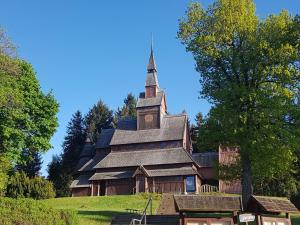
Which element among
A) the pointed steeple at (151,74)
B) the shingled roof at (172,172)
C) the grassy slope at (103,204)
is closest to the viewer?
the grassy slope at (103,204)

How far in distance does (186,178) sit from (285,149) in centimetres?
2647

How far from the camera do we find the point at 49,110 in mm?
42719

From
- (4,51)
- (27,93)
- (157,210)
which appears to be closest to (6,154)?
(27,93)

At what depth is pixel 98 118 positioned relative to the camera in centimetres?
7912

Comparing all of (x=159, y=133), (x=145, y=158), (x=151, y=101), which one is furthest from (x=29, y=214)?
(x=151, y=101)

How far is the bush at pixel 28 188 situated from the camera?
5006 centimetres

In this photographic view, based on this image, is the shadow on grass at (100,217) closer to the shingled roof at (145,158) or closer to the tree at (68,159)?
the shingled roof at (145,158)

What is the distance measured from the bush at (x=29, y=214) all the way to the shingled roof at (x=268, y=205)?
10779 millimetres

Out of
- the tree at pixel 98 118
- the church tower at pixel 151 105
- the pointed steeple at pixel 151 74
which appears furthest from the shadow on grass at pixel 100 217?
the tree at pixel 98 118

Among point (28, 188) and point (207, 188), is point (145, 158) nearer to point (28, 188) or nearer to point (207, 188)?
point (207, 188)

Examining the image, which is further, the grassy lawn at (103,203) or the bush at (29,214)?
the grassy lawn at (103,203)

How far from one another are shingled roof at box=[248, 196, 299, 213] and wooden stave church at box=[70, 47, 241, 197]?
28.7 meters

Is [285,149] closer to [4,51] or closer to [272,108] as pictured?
[272,108]

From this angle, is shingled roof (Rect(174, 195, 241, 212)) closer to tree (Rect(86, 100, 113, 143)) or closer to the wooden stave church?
the wooden stave church
